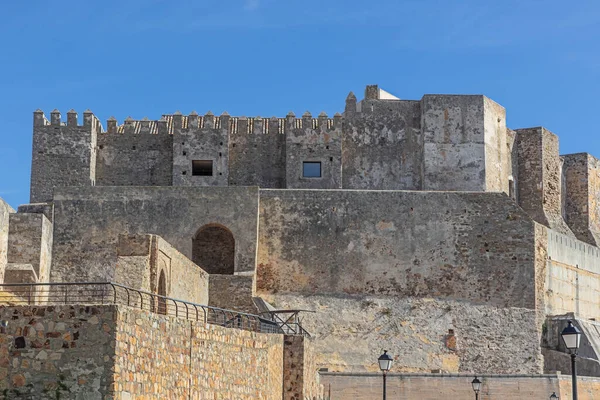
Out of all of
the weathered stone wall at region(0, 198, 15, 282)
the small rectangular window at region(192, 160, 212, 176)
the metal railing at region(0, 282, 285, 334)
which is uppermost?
the small rectangular window at region(192, 160, 212, 176)

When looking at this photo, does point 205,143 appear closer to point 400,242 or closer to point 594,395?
point 400,242

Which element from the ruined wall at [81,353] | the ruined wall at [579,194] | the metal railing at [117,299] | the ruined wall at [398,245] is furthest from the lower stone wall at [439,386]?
the ruined wall at [81,353]

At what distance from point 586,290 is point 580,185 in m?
5.80

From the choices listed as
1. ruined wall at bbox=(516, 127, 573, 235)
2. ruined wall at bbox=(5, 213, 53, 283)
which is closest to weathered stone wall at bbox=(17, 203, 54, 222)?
ruined wall at bbox=(5, 213, 53, 283)

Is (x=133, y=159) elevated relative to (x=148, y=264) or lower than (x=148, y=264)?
elevated

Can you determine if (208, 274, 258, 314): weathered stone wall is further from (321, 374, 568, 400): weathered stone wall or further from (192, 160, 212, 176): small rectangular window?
(192, 160, 212, 176): small rectangular window

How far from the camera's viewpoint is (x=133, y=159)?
35.9 meters

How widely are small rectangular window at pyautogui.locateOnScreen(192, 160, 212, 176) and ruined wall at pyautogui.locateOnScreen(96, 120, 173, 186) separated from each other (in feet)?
2.59

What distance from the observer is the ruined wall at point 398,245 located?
32281 mm

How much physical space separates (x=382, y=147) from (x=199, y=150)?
5.93 metres

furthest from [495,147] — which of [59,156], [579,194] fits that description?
[59,156]

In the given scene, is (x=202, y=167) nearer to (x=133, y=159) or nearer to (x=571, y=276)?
(x=133, y=159)

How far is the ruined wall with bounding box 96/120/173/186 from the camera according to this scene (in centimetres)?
3581

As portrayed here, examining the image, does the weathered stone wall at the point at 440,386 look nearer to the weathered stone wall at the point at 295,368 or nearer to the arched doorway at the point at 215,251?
the weathered stone wall at the point at 295,368
